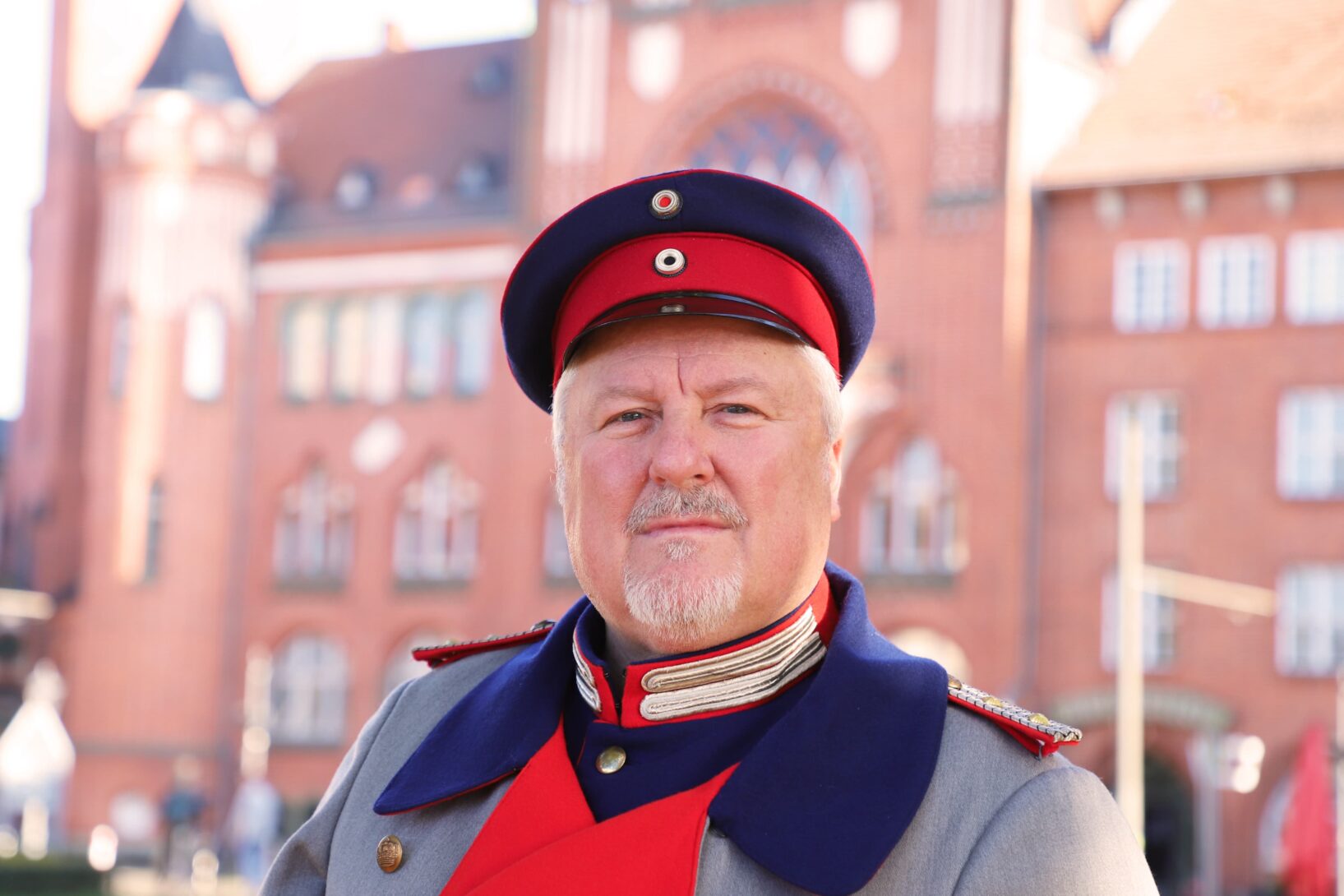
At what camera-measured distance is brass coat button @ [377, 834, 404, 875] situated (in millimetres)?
2334

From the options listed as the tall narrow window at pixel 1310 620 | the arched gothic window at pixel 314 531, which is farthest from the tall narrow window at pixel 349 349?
the tall narrow window at pixel 1310 620

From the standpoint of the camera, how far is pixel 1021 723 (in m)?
2.12

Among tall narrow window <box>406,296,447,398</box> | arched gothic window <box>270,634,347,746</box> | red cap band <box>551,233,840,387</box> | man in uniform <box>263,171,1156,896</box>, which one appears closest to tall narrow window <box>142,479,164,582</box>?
arched gothic window <box>270,634,347,746</box>

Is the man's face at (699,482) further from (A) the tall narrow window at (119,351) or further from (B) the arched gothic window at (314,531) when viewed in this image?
(A) the tall narrow window at (119,351)

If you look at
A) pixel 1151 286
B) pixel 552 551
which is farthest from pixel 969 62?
pixel 552 551

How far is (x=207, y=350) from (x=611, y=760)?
33548mm

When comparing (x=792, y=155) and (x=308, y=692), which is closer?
(x=792, y=155)

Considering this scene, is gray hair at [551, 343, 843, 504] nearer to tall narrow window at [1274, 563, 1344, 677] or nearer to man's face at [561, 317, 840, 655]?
man's face at [561, 317, 840, 655]

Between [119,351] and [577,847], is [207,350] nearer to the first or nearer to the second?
[119,351]

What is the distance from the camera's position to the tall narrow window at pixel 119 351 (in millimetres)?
34438

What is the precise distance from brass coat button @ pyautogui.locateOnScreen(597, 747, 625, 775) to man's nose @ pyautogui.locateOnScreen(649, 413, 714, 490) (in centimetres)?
33

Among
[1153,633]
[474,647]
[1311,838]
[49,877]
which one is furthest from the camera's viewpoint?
[1153,633]

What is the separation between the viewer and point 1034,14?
2948 centimetres

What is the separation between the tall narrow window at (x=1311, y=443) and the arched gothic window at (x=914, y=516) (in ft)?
15.2
